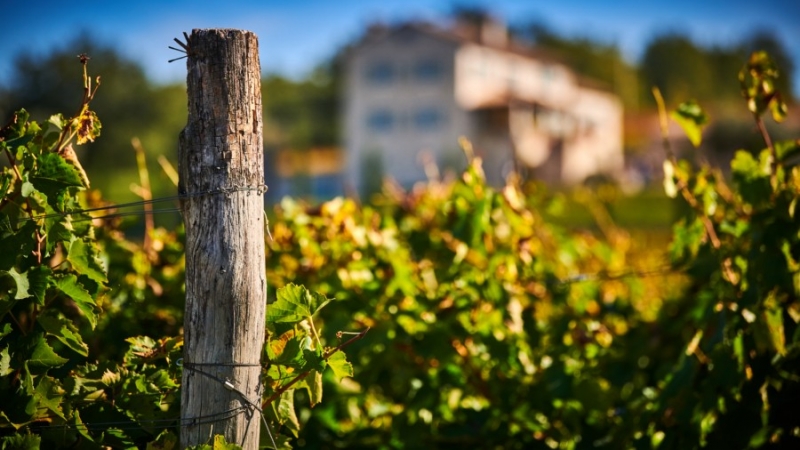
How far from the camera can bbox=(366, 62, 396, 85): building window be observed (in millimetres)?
50797

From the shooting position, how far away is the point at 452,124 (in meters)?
49.2

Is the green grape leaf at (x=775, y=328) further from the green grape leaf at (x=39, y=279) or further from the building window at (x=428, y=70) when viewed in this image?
the building window at (x=428, y=70)

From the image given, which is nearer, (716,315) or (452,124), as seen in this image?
(716,315)

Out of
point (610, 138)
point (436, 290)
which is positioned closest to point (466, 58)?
point (610, 138)

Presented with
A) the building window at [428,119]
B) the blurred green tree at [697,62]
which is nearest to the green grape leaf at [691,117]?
the building window at [428,119]

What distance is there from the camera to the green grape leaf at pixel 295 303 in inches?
85.4

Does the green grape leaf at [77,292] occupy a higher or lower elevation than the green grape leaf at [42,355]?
higher

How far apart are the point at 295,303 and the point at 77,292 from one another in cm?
56

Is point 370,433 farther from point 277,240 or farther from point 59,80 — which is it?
point 59,80

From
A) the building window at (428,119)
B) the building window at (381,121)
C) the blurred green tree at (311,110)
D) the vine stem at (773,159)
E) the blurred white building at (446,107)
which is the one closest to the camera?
the vine stem at (773,159)

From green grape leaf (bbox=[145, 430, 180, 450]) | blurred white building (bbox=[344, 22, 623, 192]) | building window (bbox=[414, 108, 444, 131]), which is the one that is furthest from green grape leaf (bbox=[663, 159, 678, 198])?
building window (bbox=[414, 108, 444, 131])

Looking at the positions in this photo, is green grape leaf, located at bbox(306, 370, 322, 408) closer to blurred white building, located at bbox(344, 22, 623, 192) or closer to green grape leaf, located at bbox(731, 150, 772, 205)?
green grape leaf, located at bbox(731, 150, 772, 205)

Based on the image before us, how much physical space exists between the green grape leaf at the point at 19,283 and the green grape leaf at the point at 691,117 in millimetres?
2173

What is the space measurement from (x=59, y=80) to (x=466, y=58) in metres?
20.9
